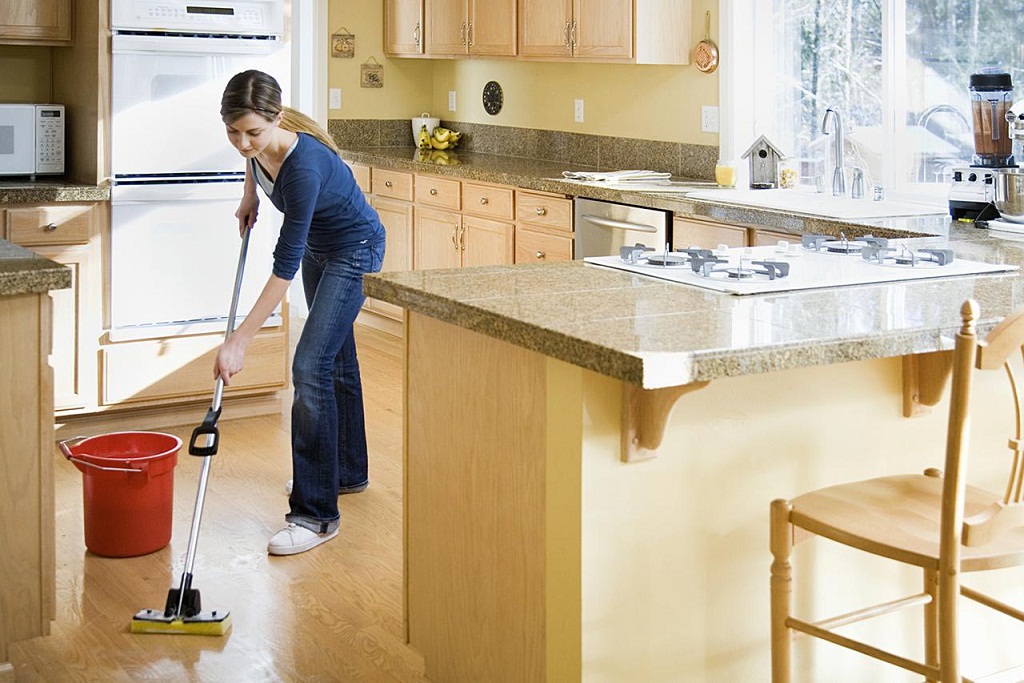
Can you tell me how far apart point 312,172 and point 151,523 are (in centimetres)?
107

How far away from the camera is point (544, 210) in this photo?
5074 mm

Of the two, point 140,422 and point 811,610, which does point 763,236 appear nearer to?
point 811,610

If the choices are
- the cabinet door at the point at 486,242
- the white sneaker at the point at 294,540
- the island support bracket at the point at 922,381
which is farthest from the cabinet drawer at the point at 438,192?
the island support bracket at the point at 922,381

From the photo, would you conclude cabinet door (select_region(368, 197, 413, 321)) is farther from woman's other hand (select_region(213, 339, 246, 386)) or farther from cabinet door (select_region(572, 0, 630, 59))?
woman's other hand (select_region(213, 339, 246, 386))

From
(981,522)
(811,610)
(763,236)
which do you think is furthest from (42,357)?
(763,236)

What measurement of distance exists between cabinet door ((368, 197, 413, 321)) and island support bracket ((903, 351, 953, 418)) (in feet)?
12.5

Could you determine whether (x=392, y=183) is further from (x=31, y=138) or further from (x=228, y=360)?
(x=228, y=360)

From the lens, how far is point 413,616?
2660mm

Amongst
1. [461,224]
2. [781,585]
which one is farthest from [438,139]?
[781,585]

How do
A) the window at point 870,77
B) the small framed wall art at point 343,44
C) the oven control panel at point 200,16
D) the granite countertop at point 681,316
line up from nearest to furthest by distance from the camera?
the granite countertop at point 681,316 → the window at point 870,77 → the oven control panel at point 200,16 → the small framed wall art at point 343,44

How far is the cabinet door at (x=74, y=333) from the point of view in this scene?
439 centimetres

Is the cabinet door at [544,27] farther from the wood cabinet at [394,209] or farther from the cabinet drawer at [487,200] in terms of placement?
the wood cabinet at [394,209]

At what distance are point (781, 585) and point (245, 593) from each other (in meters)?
1.60

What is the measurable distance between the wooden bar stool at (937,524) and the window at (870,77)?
7.72 ft
